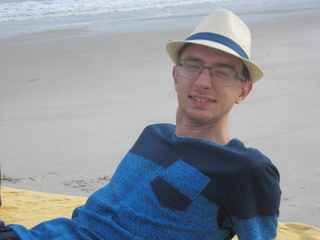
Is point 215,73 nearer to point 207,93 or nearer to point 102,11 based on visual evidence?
point 207,93

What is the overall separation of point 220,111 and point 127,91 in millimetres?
4249

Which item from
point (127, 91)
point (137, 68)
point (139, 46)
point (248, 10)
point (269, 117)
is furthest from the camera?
point (248, 10)

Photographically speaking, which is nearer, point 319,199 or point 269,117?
point 319,199

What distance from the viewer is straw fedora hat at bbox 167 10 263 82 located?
2.04 metres

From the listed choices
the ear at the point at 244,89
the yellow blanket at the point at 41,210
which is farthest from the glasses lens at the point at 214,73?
the yellow blanket at the point at 41,210

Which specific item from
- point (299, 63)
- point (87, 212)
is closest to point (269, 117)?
point (299, 63)

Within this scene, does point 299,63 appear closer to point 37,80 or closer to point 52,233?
point 37,80

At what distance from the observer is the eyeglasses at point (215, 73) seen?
81.0 inches

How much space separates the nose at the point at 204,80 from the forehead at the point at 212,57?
4 cm

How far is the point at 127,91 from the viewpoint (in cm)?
625

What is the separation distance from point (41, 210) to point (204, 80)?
1.83m

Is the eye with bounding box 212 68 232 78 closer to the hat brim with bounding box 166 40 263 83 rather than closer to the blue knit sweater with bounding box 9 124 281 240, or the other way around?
the hat brim with bounding box 166 40 263 83

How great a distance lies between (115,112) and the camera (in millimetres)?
5488

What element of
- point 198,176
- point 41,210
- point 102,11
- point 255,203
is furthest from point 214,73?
point 102,11
